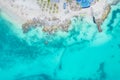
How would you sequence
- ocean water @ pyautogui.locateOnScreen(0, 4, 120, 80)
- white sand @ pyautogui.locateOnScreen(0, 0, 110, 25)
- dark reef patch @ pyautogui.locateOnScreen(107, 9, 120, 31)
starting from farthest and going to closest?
1. dark reef patch @ pyautogui.locateOnScreen(107, 9, 120, 31)
2. ocean water @ pyautogui.locateOnScreen(0, 4, 120, 80)
3. white sand @ pyautogui.locateOnScreen(0, 0, 110, 25)

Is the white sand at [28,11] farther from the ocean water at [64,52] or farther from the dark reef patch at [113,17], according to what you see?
the dark reef patch at [113,17]

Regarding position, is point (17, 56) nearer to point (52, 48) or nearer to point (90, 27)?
point (52, 48)

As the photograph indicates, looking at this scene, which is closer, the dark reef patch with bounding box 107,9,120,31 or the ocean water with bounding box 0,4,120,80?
the ocean water with bounding box 0,4,120,80

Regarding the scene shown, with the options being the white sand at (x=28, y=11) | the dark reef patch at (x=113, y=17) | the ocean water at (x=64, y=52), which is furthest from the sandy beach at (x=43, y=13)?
the dark reef patch at (x=113, y=17)

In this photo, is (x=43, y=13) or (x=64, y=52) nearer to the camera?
(x=43, y=13)

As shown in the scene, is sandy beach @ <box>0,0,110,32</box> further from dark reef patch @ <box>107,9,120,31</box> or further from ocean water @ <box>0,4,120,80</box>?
dark reef patch @ <box>107,9,120,31</box>

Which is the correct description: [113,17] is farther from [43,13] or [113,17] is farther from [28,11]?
[28,11]

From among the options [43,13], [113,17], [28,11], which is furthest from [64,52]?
[113,17]

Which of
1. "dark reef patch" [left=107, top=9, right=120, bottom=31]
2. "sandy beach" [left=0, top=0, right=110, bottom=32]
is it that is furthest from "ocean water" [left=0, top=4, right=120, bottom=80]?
"sandy beach" [left=0, top=0, right=110, bottom=32]
